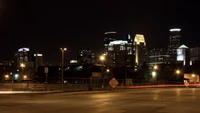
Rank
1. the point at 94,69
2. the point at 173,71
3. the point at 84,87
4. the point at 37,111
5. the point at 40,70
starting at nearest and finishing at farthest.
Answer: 1. the point at 37,111
2. the point at 84,87
3. the point at 94,69
4. the point at 173,71
5. the point at 40,70

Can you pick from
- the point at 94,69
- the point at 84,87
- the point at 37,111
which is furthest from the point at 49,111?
the point at 94,69

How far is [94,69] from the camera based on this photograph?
14462cm

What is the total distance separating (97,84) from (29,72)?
144266 mm

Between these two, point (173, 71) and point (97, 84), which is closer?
point (97, 84)

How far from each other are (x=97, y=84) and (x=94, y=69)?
277 feet

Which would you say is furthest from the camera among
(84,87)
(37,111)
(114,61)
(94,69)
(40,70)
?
(114,61)

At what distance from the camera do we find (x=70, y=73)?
152500mm

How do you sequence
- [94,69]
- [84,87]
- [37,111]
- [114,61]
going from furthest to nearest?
[114,61]
[94,69]
[84,87]
[37,111]

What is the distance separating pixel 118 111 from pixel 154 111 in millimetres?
2056

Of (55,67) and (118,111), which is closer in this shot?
(118,111)

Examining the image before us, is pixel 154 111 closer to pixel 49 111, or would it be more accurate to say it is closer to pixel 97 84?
pixel 49 111

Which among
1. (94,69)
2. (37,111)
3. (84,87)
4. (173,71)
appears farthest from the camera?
(173,71)

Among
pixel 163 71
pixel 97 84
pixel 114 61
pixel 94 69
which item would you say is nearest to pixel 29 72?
pixel 114 61

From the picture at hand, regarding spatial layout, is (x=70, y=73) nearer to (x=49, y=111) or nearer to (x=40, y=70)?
(x=40, y=70)
